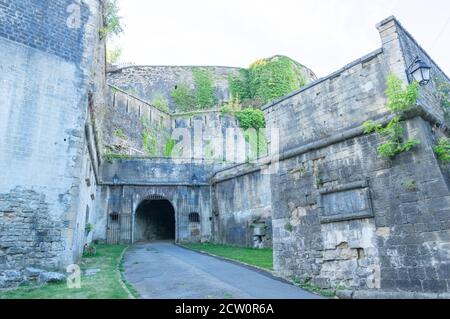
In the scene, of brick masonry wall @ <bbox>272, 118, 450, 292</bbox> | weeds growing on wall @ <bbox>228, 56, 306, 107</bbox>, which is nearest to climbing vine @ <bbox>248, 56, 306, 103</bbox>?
weeds growing on wall @ <bbox>228, 56, 306, 107</bbox>

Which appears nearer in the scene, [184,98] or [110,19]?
[110,19]

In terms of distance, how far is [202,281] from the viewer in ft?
25.2

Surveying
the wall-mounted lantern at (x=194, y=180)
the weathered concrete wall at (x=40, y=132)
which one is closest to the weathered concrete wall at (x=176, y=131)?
the wall-mounted lantern at (x=194, y=180)

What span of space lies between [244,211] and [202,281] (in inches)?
325

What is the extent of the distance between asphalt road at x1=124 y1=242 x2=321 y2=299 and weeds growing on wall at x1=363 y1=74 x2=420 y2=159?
351 centimetres

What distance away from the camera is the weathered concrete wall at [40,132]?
8.29m

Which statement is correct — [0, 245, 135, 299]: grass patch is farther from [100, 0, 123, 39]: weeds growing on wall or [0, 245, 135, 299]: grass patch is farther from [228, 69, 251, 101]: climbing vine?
[228, 69, 251, 101]: climbing vine

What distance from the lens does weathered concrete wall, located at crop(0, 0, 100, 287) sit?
829cm

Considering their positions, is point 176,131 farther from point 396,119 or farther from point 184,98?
point 396,119

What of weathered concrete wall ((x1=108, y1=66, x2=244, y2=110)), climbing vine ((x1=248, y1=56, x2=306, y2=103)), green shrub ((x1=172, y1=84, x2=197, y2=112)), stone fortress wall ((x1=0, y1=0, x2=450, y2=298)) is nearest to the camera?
stone fortress wall ((x1=0, y1=0, x2=450, y2=298))

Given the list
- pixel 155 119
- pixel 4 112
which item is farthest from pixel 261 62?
pixel 4 112

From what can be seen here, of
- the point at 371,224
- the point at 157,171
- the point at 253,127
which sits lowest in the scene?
the point at 371,224

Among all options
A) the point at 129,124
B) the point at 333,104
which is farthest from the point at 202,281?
the point at 129,124
